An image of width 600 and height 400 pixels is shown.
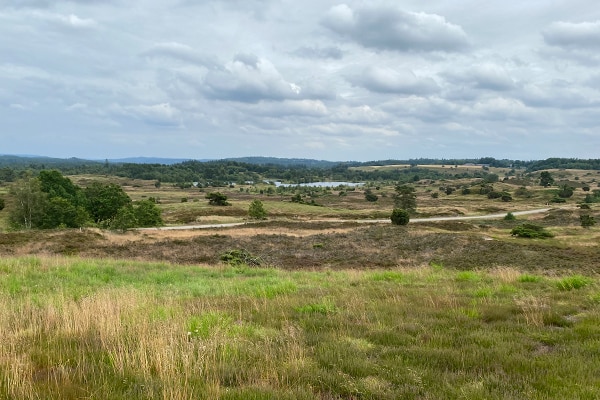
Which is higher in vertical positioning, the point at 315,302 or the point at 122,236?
the point at 315,302

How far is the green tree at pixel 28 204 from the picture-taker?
194ft

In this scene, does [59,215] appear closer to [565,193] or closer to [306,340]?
[306,340]

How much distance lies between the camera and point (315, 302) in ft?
31.3

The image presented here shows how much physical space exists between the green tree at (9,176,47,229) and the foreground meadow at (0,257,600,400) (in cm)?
5812

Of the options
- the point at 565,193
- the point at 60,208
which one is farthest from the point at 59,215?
the point at 565,193

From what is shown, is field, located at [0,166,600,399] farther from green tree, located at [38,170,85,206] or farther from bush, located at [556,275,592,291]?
green tree, located at [38,170,85,206]

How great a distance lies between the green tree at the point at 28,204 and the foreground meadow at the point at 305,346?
191ft

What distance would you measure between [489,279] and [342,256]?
22.8 m

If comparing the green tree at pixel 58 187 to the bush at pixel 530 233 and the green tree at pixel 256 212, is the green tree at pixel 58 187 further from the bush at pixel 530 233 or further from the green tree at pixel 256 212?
the bush at pixel 530 233

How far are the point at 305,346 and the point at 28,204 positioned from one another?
220 ft

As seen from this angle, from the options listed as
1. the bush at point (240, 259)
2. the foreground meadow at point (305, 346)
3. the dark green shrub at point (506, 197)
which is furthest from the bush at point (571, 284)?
the dark green shrub at point (506, 197)

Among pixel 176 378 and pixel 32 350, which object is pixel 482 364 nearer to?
pixel 176 378

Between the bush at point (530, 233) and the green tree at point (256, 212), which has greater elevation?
the bush at point (530, 233)

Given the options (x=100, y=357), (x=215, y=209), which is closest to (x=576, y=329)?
(x=100, y=357)
